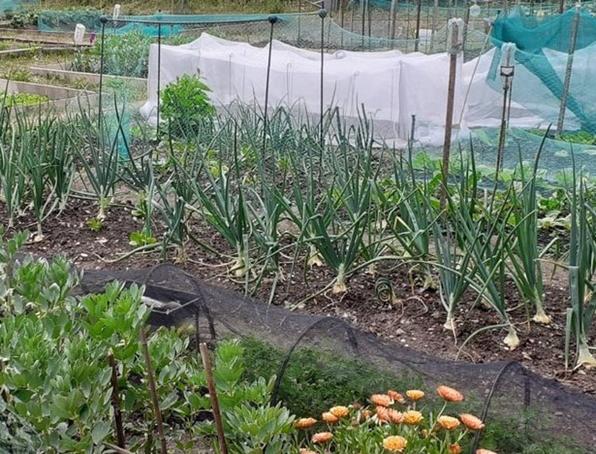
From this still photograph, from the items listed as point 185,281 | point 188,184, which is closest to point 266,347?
point 185,281

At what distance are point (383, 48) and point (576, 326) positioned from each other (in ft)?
29.7

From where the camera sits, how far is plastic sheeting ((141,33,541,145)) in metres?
7.23

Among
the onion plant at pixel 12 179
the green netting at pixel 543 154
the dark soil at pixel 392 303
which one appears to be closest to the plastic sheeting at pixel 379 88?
the green netting at pixel 543 154

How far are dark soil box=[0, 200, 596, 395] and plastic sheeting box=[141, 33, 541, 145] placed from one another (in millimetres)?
3456

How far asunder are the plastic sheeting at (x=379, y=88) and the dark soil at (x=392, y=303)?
3.46 metres

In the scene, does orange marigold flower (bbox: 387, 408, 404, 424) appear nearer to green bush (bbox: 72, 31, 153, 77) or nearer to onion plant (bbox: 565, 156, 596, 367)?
onion plant (bbox: 565, 156, 596, 367)

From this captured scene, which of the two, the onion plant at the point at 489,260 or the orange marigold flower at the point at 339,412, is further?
the onion plant at the point at 489,260

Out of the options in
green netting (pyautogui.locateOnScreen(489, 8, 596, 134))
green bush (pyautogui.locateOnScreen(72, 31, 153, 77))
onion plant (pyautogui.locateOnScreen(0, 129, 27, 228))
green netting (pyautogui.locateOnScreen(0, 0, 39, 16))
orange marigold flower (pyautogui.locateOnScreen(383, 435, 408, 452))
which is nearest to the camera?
orange marigold flower (pyautogui.locateOnScreen(383, 435, 408, 452))

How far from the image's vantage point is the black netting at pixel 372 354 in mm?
1831

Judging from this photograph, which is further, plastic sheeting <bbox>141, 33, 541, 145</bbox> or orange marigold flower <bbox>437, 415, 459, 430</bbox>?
plastic sheeting <bbox>141, 33, 541, 145</bbox>

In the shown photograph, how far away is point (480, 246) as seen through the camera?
2701 millimetres

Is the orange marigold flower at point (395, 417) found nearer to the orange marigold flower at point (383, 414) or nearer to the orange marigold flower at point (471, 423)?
the orange marigold flower at point (383, 414)

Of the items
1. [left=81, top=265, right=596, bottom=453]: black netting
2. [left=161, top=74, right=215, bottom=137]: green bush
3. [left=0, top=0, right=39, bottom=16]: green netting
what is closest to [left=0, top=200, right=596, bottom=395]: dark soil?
[left=81, top=265, right=596, bottom=453]: black netting

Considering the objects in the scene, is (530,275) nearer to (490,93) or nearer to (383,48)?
(490,93)
